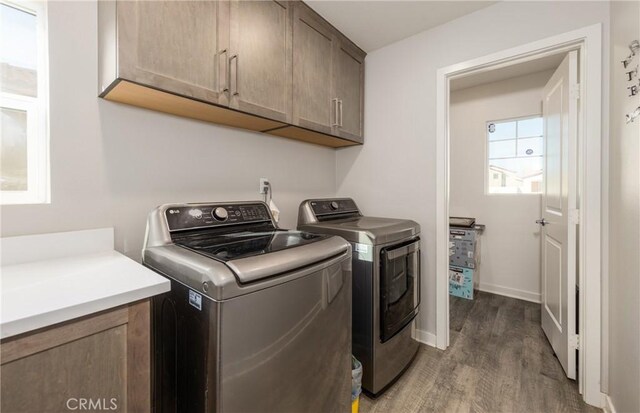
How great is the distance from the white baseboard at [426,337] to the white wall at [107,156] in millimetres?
1763

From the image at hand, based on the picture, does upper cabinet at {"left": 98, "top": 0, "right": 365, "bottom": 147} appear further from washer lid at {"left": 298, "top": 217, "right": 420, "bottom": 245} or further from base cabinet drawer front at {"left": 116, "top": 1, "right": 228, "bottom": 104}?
washer lid at {"left": 298, "top": 217, "right": 420, "bottom": 245}

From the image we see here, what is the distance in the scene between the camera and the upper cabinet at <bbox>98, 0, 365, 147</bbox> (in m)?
1.10

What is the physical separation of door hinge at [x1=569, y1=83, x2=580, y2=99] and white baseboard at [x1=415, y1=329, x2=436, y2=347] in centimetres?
185

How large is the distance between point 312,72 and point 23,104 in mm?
1474

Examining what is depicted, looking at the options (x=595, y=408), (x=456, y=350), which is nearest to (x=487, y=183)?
(x=456, y=350)

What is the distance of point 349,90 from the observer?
7.42 ft

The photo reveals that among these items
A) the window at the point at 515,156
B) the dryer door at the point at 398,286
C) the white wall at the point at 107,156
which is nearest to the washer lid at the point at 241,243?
the white wall at the point at 107,156

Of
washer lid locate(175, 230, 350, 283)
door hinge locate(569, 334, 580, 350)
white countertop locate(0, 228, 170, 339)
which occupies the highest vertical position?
washer lid locate(175, 230, 350, 283)

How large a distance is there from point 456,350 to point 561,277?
2.90 feet

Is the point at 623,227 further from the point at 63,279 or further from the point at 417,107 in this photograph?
the point at 63,279

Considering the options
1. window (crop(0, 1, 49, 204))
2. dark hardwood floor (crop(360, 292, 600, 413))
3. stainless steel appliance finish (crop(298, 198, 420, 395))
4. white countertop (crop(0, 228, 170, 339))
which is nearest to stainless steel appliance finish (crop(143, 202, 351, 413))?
white countertop (crop(0, 228, 170, 339))

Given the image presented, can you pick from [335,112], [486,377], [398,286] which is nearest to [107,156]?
[335,112]

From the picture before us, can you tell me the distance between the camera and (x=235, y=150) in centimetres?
181

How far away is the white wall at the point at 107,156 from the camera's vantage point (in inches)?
45.2
